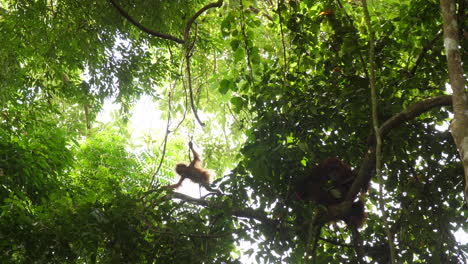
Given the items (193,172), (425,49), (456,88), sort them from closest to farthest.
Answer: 1. (456,88)
2. (425,49)
3. (193,172)

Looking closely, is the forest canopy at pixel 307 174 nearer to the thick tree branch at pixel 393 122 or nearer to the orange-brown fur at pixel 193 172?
the thick tree branch at pixel 393 122

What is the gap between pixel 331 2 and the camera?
322 centimetres

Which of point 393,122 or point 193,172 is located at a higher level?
point 193,172

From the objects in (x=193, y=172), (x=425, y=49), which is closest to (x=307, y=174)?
(x=425, y=49)

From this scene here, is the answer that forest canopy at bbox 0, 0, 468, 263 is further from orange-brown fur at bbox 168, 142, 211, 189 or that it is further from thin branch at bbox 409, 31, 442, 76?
orange-brown fur at bbox 168, 142, 211, 189

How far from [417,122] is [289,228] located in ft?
3.65

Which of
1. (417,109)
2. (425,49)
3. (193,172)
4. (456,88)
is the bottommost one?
(456,88)

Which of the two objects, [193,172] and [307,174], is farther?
[193,172]

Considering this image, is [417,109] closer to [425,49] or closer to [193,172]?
[425,49]

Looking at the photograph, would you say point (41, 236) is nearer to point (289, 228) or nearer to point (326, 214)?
point (289, 228)

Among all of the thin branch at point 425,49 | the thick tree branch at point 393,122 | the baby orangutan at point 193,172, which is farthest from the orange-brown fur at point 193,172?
the thin branch at point 425,49

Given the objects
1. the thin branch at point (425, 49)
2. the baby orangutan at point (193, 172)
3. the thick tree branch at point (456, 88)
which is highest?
the baby orangutan at point (193, 172)

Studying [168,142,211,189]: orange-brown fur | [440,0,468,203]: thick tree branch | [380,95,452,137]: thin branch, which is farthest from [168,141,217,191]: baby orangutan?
[440,0,468,203]: thick tree branch

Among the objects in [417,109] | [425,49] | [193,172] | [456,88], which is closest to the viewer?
[456,88]
